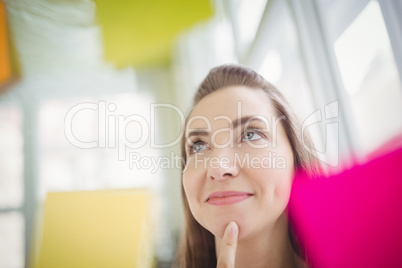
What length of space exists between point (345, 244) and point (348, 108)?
226mm

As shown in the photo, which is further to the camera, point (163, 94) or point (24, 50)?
point (163, 94)

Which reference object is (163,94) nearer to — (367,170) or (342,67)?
(342,67)

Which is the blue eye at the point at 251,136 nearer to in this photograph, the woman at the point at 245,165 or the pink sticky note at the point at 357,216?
the woman at the point at 245,165

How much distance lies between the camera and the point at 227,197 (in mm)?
480

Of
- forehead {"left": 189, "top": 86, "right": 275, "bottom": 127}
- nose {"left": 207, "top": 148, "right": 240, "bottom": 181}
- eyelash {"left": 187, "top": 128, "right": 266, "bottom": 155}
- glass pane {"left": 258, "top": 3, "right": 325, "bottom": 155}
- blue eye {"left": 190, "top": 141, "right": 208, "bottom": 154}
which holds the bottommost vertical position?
nose {"left": 207, "top": 148, "right": 240, "bottom": 181}

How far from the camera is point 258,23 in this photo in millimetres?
816

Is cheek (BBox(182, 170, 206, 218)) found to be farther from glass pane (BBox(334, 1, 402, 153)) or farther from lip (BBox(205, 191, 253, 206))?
glass pane (BBox(334, 1, 402, 153))

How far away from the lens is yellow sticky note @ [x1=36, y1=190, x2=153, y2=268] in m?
0.91

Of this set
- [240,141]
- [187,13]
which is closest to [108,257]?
[240,141]

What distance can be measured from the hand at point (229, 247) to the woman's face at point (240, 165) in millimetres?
21

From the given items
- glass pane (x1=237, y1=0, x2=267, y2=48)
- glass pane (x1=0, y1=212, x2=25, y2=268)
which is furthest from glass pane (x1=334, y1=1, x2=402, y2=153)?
glass pane (x1=0, y1=212, x2=25, y2=268)

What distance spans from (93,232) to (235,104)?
0.74 metres

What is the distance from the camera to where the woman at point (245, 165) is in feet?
1.55

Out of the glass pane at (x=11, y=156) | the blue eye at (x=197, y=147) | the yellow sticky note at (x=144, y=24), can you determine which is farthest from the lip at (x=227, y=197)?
the glass pane at (x=11, y=156)
